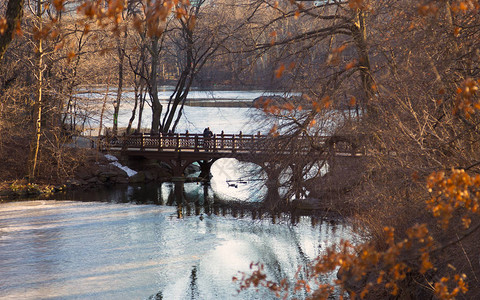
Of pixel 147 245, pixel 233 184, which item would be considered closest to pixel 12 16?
pixel 147 245

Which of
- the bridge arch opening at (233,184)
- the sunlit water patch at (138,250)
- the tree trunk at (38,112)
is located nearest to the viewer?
the sunlit water patch at (138,250)

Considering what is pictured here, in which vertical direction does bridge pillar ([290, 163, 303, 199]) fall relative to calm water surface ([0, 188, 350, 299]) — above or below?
above

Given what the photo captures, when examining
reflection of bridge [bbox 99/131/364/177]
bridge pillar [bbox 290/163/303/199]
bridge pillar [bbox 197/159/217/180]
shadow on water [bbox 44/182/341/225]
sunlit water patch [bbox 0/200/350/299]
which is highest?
reflection of bridge [bbox 99/131/364/177]

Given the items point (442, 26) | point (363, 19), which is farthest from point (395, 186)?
point (363, 19)

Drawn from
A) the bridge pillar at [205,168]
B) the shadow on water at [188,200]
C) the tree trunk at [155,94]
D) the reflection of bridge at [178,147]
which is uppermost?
the tree trunk at [155,94]

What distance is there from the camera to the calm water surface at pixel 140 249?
35.7 feet

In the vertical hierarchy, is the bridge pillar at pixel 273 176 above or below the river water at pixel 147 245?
above

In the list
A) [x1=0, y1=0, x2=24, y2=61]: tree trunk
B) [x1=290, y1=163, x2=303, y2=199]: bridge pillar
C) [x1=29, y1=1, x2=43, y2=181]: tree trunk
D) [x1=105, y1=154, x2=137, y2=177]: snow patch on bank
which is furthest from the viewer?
[x1=105, y1=154, x2=137, y2=177]: snow patch on bank

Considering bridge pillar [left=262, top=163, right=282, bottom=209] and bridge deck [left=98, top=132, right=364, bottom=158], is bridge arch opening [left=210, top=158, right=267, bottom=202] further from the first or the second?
bridge pillar [left=262, top=163, right=282, bottom=209]

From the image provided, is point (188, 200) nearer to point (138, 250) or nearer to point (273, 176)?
point (138, 250)

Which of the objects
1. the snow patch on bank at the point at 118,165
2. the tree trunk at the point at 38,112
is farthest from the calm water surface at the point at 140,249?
the snow patch on bank at the point at 118,165

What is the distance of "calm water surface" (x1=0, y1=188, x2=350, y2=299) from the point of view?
10.9 m

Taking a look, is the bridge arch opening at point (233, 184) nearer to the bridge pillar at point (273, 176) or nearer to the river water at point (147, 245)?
the river water at point (147, 245)

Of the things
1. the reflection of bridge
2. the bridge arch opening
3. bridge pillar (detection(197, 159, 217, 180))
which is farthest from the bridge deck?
bridge pillar (detection(197, 159, 217, 180))
